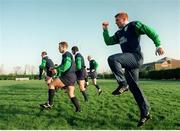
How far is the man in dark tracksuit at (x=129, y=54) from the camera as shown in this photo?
687 cm

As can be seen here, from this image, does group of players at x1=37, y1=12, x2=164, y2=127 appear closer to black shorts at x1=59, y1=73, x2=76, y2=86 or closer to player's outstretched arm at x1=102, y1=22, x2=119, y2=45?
player's outstretched arm at x1=102, y1=22, x2=119, y2=45

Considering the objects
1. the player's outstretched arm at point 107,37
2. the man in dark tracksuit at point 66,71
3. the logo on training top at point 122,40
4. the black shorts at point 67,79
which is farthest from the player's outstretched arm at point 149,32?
the black shorts at point 67,79

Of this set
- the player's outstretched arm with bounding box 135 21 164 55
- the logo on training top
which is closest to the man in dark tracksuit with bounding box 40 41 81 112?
the logo on training top

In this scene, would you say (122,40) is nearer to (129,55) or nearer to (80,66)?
(129,55)

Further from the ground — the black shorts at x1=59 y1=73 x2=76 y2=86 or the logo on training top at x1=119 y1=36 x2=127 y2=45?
the logo on training top at x1=119 y1=36 x2=127 y2=45

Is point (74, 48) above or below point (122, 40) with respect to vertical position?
above

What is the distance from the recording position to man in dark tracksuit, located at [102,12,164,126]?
6871mm

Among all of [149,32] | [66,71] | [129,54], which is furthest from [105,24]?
[66,71]

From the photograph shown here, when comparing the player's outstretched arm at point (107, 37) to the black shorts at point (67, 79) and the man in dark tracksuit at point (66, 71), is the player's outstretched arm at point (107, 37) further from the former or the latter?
the black shorts at point (67, 79)

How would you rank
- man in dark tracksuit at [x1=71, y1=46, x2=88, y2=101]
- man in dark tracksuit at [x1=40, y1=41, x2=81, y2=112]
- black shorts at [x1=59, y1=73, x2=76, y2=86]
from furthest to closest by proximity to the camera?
man in dark tracksuit at [x1=71, y1=46, x2=88, y2=101], black shorts at [x1=59, y1=73, x2=76, y2=86], man in dark tracksuit at [x1=40, y1=41, x2=81, y2=112]

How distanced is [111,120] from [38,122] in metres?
1.76

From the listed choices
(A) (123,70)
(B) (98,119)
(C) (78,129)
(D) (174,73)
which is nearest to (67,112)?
(B) (98,119)

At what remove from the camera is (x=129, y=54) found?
705 cm

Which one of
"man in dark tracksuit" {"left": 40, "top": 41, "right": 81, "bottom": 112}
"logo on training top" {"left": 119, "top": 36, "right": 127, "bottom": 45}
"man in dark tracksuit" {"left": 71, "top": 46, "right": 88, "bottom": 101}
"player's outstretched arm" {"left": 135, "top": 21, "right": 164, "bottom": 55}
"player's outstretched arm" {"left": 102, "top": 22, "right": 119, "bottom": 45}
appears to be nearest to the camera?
"player's outstretched arm" {"left": 135, "top": 21, "right": 164, "bottom": 55}
